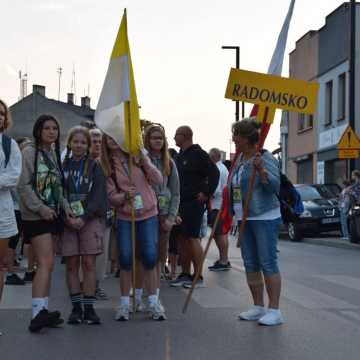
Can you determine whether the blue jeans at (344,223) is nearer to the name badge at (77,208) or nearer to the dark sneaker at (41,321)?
the name badge at (77,208)

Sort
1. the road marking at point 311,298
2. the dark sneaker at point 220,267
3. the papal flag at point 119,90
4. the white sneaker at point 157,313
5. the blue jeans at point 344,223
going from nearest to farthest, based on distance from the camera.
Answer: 1. the white sneaker at point 157,313
2. the papal flag at point 119,90
3. the road marking at point 311,298
4. the dark sneaker at point 220,267
5. the blue jeans at point 344,223

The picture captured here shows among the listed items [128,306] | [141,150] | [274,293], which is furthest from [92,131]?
[274,293]

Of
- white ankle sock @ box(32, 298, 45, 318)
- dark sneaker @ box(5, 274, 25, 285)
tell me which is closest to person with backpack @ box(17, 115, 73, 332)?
white ankle sock @ box(32, 298, 45, 318)

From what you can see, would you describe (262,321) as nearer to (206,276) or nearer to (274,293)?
(274,293)

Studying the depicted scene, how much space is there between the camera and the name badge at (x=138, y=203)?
754 centimetres

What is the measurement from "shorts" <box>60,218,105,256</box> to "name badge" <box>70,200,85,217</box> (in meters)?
0.13

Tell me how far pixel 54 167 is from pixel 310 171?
3173cm

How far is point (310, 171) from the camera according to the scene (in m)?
38.3

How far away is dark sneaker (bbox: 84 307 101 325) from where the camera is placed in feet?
24.5

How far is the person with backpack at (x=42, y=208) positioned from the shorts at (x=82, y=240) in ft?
0.49

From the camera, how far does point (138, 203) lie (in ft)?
24.8

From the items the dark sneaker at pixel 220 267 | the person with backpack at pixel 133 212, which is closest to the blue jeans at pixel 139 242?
the person with backpack at pixel 133 212

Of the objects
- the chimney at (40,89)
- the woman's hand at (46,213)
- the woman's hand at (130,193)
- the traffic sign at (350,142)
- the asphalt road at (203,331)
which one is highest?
the chimney at (40,89)

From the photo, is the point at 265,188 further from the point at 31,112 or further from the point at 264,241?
the point at 31,112
